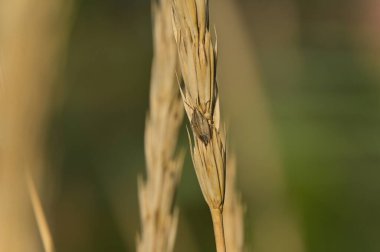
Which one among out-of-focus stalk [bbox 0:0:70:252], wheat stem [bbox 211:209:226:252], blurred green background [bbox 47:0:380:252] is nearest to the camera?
wheat stem [bbox 211:209:226:252]

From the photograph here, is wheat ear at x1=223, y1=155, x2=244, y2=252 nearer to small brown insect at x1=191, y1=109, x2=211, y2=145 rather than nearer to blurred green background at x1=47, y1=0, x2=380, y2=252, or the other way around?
small brown insect at x1=191, y1=109, x2=211, y2=145

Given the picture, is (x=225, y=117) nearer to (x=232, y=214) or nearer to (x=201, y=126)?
(x=232, y=214)

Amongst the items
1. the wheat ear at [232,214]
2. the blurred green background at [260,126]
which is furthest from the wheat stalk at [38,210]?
the blurred green background at [260,126]

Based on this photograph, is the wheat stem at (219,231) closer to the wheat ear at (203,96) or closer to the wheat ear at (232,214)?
the wheat ear at (203,96)

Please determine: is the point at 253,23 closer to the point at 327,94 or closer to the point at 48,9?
the point at 327,94

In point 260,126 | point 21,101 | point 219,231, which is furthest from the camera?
point 260,126

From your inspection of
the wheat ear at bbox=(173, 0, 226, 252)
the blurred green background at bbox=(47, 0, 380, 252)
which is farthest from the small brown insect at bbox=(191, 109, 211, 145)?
the blurred green background at bbox=(47, 0, 380, 252)

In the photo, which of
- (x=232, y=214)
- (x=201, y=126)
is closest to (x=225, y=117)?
(x=232, y=214)
